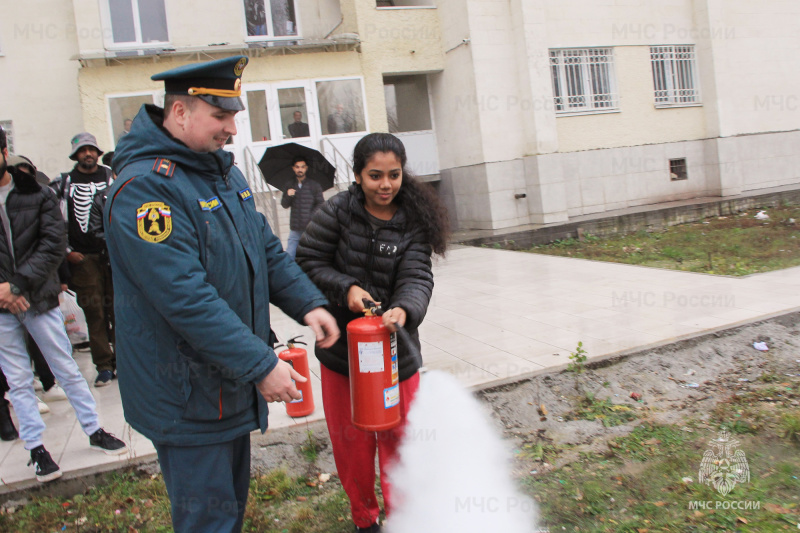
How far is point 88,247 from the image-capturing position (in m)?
5.71

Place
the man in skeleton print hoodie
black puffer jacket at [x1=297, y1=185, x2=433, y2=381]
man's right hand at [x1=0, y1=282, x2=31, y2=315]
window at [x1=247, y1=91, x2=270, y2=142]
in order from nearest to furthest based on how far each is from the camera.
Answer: black puffer jacket at [x1=297, y1=185, x2=433, y2=381] < man's right hand at [x1=0, y1=282, x2=31, y2=315] < the man in skeleton print hoodie < window at [x1=247, y1=91, x2=270, y2=142]

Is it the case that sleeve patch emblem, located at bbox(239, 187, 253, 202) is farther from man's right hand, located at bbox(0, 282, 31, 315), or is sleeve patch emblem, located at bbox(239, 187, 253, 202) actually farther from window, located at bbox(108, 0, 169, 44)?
window, located at bbox(108, 0, 169, 44)

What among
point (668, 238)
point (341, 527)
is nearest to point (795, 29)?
point (668, 238)

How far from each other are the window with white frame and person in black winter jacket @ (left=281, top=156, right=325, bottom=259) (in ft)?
28.9

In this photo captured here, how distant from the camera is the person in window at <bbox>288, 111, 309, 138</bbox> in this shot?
48.4 ft

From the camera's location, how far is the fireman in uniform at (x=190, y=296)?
6.54 ft

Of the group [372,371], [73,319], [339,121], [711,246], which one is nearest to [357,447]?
[372,371]

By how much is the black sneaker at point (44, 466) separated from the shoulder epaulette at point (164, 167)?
264cm

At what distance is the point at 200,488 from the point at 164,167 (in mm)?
1098

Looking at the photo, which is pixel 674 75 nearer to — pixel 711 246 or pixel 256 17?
pixel 711 246

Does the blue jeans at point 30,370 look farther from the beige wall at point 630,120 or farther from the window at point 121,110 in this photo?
the beige wall at point 630,120

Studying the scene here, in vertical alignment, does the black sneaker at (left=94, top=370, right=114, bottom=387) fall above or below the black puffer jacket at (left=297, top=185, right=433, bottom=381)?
below

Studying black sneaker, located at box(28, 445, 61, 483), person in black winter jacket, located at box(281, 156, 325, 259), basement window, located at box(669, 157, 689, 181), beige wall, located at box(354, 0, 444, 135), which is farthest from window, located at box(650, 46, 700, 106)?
black sneaker, located at box(28, 445, 61, 483)

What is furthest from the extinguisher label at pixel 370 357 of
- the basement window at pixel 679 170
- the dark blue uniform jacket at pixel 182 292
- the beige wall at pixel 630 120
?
the basement window at pixel 679 170
